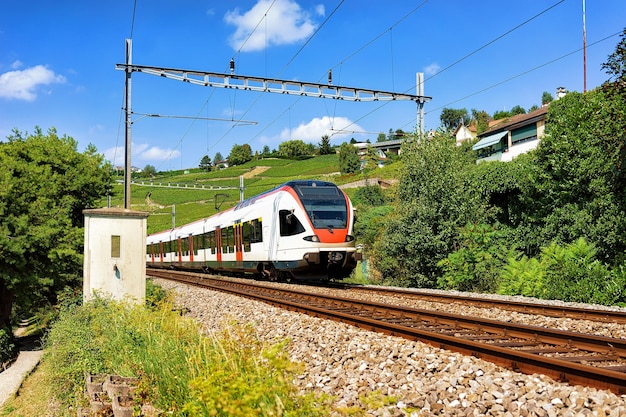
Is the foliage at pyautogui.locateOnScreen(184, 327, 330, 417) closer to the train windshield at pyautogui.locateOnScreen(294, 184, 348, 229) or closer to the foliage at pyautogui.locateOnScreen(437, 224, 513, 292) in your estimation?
the train windshield at pyautogui.locateOnScreen(294, 184, 348, 229)

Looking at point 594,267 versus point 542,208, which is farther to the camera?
point 542,208

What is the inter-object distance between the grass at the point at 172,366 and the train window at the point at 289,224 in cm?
640

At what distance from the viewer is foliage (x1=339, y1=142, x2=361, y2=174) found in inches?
3474

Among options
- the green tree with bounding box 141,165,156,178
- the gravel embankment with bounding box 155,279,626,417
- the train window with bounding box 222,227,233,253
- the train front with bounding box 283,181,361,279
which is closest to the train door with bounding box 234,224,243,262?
the train window with bounding box 222,227,233,253

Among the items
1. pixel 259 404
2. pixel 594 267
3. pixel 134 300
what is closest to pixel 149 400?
pixel 259 404

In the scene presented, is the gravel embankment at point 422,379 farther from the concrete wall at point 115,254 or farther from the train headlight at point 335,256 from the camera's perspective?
the train headlight at point 335,256

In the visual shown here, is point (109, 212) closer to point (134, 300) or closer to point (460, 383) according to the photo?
point (134, 300)

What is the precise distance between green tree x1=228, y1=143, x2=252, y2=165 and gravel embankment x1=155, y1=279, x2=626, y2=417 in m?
114

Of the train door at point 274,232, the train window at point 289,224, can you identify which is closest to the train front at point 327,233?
the train window at point 289,224

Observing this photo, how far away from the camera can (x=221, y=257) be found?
1025 inches

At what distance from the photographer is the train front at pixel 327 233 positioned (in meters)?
17.7

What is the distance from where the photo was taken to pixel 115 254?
13.8 metres

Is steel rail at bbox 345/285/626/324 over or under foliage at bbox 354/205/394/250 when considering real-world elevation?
under

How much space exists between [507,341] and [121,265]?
949 centimetres
